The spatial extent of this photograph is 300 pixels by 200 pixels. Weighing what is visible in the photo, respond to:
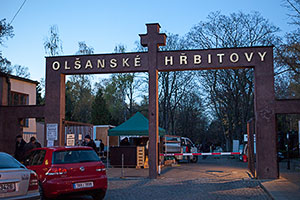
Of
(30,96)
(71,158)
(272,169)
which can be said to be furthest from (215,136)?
(71,158)

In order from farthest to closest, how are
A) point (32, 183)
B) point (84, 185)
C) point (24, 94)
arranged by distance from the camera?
point (24, 94) → point (84, 185) → point (32, 183)

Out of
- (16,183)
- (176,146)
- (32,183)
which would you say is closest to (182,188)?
(32,183)

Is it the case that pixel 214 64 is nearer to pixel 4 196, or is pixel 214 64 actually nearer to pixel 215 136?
pixel 4 196

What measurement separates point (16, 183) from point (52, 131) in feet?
30.9

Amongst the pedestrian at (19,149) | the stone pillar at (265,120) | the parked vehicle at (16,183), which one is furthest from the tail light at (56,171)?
the stone pillar at (265,120)

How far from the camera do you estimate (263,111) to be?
Result: 1466cm

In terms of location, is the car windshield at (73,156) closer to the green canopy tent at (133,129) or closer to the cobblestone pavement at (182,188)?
the cobblestone pavement at (182,188)

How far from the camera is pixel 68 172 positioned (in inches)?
357

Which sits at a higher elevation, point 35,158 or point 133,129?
point 133,129

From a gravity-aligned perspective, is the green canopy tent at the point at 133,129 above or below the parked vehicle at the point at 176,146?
above

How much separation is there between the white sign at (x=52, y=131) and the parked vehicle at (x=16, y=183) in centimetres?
870

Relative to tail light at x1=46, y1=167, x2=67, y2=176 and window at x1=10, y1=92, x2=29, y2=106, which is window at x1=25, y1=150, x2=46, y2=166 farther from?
window at x1=10, y1=92, x2=29, y2=106

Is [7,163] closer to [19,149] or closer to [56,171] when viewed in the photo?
[56,171]

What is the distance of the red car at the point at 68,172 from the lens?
894 cm
